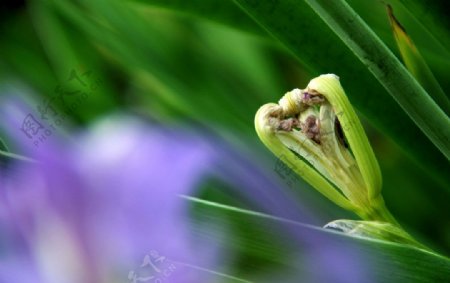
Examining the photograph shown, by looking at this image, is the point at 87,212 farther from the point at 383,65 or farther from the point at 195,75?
the point at 195,75

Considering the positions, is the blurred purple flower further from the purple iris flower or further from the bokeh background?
the bokeh background

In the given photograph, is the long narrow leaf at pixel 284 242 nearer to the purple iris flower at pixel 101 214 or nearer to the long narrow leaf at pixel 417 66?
the purple iris flower at pixel 101 214

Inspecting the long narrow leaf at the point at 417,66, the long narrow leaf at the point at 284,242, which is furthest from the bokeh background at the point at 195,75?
the long narrow leaf at the point at 284,242

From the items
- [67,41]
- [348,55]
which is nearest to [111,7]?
[67,41]

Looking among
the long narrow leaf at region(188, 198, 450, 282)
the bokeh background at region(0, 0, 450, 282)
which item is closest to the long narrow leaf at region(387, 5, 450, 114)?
the bokeh background at region(0, 0, 450, 282)

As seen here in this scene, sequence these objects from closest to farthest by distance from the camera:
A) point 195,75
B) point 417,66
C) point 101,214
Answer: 1. point 101,214
2. point 417,66
3. point 195,75

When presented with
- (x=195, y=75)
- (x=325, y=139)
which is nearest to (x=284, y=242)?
(x=325, y=139)

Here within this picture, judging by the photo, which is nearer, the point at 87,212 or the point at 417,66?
the point at 87,212

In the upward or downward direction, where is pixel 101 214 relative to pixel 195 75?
downward

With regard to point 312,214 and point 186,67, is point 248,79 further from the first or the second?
point 312,214

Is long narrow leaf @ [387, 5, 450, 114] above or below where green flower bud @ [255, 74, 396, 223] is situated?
above

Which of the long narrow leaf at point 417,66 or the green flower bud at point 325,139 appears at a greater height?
the long narrow leaf at point 417,66
